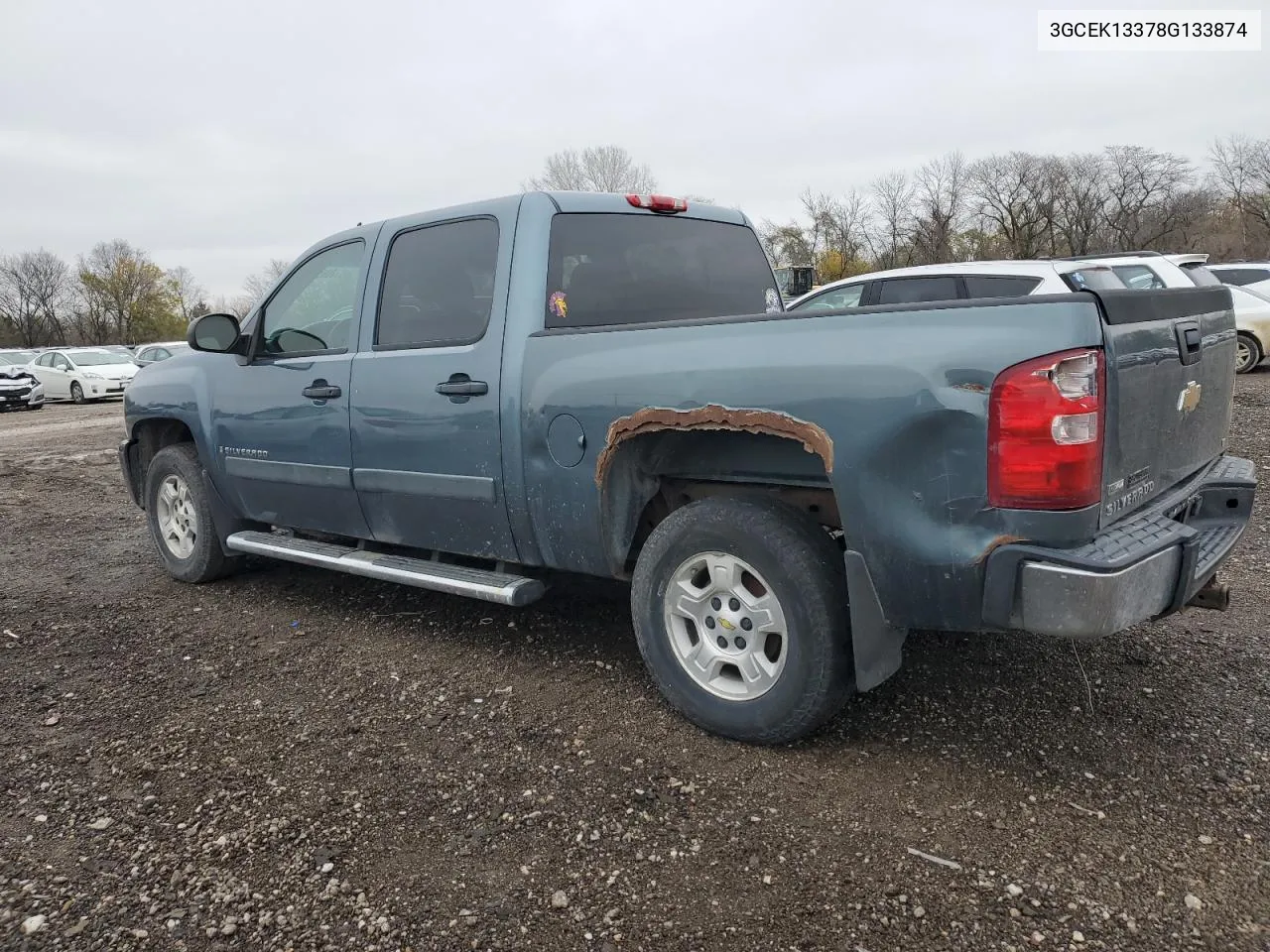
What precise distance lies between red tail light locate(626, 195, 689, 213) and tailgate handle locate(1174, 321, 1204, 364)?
87.5 inches

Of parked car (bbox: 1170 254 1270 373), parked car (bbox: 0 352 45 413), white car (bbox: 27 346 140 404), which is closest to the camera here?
parked car (bbox: 1170 254 1270 373)

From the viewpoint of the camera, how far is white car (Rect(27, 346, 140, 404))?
77.5 ft

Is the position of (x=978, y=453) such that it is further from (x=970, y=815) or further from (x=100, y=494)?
(x=100, y=494)

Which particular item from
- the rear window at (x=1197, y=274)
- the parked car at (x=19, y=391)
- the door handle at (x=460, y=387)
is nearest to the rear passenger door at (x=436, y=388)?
the door handle at (x=460, y=387)

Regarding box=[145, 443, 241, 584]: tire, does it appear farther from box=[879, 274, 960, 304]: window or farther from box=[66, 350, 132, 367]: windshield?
box=[66, 350, 132, 367]: windshield

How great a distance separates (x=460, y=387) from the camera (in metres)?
3.71

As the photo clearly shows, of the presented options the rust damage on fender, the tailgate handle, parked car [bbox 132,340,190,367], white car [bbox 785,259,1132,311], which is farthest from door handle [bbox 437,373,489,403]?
parked car [bbox 132,340,190,367]

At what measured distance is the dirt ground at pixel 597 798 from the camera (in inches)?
90.0

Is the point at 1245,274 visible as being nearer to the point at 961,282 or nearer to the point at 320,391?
the point at 961,282

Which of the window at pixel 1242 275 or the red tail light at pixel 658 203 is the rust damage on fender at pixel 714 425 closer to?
the red tail light at pixel 658 203

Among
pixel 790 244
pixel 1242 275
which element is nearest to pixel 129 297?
pixel 790 244

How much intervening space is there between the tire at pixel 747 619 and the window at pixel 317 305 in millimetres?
2089

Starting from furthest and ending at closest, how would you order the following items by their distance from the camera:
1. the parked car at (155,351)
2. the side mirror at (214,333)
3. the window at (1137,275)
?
the parked car at (155,351)
the window at (1137,275)
the side mirror at (214,333)

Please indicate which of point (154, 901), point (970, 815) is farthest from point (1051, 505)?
point (154, 901)
